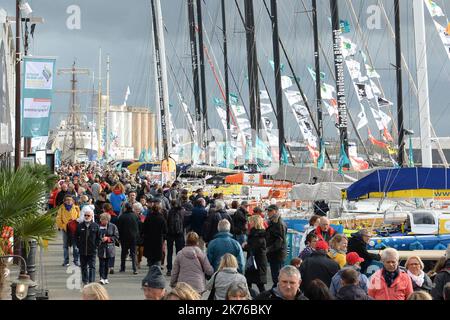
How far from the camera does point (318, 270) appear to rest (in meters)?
10.8

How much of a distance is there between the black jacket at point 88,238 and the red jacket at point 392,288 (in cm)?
725

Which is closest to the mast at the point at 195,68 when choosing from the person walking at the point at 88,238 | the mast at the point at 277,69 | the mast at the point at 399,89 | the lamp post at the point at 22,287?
the mast at the point at 277,69

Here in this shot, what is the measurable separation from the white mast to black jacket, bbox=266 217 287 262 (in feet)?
31.0

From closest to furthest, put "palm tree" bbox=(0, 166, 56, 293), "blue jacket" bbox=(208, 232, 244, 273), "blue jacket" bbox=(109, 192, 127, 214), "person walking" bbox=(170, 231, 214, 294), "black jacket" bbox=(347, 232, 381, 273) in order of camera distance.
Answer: "person walking" bbox=(170, 231, 214, 294), "palm tree" bbox=(0, 166, 56, 293), "blue jacket" bbox=(208, 232, 244, 273), "black jacket" bbox=(347, 232, 381, 273), "blue jacket" bbox=(109, 192, 127, 214)

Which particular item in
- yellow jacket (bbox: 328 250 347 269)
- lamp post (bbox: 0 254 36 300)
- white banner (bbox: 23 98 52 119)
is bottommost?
lamp post (bbox: 0 254 36 300)

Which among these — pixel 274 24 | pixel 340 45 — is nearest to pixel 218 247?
pixel 340 45

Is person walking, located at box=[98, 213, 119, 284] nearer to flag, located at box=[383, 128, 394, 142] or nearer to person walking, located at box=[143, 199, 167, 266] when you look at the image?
person walking, located at box=[143, 199, 167, 266]

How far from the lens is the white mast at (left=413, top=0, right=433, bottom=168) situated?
24.2 metres

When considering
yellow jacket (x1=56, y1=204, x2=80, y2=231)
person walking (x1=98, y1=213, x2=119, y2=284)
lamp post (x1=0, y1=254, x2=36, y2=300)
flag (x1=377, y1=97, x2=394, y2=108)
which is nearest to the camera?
lamp post (x1=0, y1=254, x2=36, y2=300)

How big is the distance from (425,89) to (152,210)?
10.1 metres

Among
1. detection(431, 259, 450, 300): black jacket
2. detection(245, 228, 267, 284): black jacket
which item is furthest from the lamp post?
detection(431, 259, 450, 300): black jacket

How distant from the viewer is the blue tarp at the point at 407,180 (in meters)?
19.4

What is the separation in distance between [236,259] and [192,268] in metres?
0.71
